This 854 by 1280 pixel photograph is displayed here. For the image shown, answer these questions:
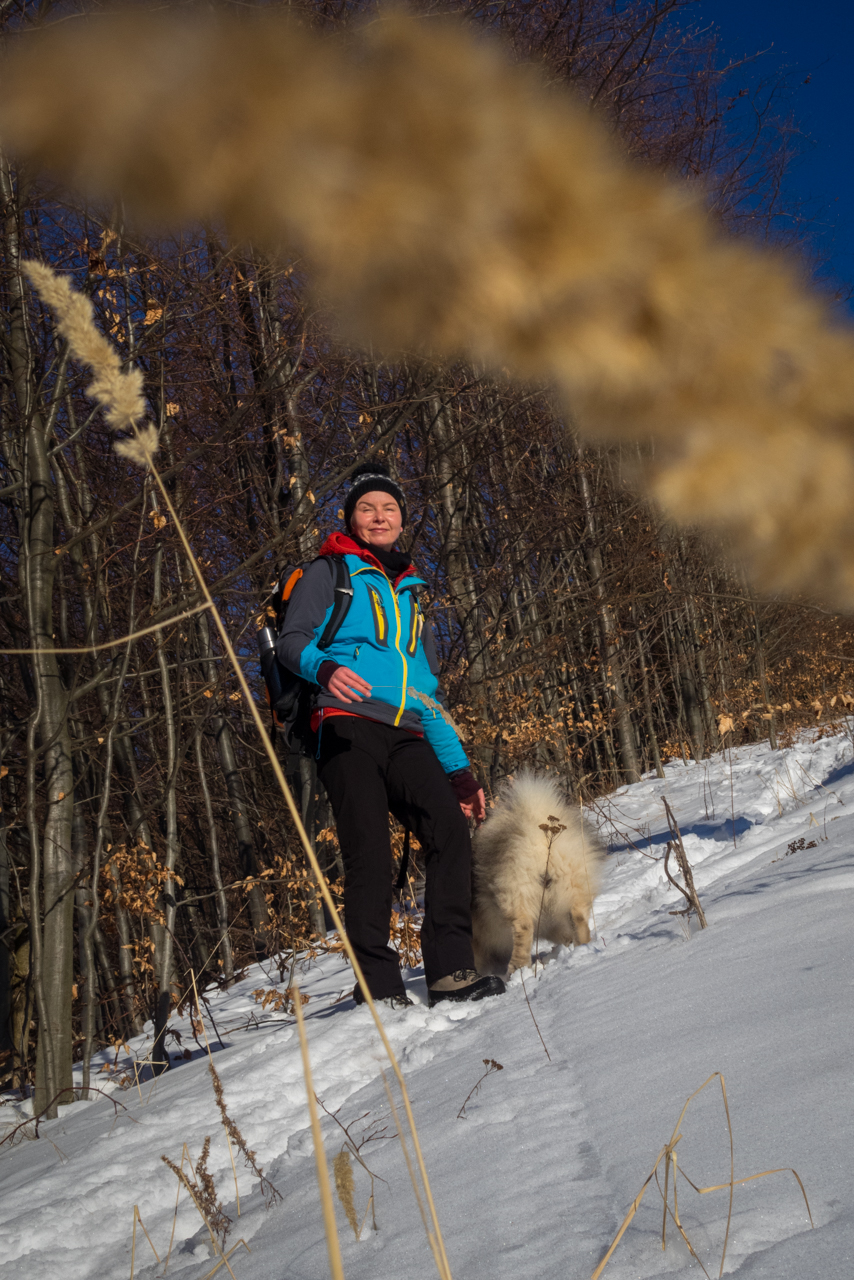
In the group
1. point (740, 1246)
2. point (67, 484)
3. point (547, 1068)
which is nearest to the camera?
point (740, 1246)

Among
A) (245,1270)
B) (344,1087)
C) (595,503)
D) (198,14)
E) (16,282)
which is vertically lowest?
(344,1087)

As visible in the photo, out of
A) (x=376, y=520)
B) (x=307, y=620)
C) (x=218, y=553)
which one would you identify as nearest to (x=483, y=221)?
(x=307, y=620)

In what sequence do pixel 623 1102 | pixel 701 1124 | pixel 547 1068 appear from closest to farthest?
pixel 701 1124, pixel 623 1102, pixel 547 1068

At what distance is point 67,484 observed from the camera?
20.4 feet

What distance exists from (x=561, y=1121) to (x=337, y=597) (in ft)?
7.78

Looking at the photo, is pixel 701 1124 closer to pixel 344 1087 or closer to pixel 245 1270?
pixel 245 1270

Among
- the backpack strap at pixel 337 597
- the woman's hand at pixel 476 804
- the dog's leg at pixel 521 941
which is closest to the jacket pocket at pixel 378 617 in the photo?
the backpack strap at pixel 337 597

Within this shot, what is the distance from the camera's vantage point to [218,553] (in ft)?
26.0

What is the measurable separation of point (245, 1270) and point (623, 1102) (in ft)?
2.52

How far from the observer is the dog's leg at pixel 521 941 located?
4156mm

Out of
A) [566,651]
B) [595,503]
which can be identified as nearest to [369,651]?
[595,503]

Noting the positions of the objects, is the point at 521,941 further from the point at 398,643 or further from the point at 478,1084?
the point at 478,1084

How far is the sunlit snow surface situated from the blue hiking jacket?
1.21 m

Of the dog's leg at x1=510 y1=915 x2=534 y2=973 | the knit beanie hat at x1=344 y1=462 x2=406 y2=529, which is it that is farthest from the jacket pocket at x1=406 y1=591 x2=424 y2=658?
the dog's leg at x1=510 y1=915 x2=534 y2=973
